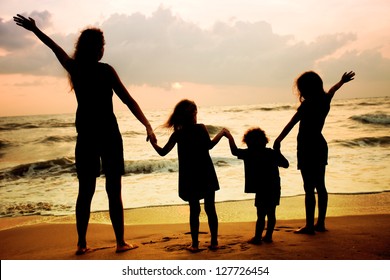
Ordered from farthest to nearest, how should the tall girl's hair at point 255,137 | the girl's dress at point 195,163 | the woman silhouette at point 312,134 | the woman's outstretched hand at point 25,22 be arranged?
the woman silhouette at point 312,134 < the tall girl's hair at point 255,137 < the girl's dress at point 195,163 < the woman's outstretched hand at point 25,22

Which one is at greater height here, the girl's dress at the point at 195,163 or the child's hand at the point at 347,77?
the child's hand at the point at 347,77

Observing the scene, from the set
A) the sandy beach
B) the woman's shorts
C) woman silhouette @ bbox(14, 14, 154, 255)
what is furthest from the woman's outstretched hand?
the sandy beach

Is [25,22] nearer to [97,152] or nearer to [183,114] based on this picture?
[97,152]

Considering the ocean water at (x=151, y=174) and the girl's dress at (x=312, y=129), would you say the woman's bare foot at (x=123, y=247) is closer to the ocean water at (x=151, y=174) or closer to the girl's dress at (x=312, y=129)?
the ocean water at (x=151, y=174)

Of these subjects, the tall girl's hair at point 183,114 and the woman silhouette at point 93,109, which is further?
the tall girl's hair at point 183,114

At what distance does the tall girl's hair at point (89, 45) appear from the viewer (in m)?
3.17

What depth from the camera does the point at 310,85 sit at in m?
3.76

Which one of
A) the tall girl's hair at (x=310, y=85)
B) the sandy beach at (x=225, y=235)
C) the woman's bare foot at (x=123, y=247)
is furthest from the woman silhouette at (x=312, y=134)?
the woman's bare foot at (x=123, y=247)

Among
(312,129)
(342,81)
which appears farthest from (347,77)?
(312,129)

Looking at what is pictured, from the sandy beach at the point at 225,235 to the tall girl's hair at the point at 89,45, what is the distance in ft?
5.24

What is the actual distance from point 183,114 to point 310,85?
129cm

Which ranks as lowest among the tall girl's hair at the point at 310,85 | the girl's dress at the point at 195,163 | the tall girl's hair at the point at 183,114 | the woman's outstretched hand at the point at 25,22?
the girl's dress at the point at 195,163

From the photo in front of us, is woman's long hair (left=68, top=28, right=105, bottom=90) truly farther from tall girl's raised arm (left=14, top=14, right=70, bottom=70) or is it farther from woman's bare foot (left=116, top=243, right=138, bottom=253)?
woman's bare foot (left=116, top=243, right=138, bottom=253)

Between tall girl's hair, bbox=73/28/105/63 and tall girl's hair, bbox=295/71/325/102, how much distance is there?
188cm
